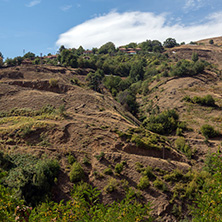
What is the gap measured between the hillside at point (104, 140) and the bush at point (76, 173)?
21.6 inches

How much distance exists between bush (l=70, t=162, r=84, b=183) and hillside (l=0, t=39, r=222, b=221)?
0.55 meters

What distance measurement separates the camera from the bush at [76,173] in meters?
21.8

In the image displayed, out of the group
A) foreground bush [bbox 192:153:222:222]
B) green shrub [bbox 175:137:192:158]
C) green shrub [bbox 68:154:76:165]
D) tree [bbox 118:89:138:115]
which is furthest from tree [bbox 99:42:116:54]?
foreground bush [bbox 192:153:222:222]

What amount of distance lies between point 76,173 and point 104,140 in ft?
22.7

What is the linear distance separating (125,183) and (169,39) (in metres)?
113

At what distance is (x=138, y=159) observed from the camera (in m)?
25.6

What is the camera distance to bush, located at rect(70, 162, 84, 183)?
21.8 metres

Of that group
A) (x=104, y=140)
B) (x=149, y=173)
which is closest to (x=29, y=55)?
(x=104, y=140)

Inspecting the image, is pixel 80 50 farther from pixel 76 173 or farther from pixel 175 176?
pixel 175 176

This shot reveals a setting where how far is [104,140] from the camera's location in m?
27.7

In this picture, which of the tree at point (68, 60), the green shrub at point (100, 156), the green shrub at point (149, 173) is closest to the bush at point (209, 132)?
the green shrub at point (149, 173)

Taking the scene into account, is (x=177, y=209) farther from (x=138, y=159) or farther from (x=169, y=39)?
(x=169, y=39)

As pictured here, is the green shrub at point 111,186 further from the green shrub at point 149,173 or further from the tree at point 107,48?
the tree at point 107,48

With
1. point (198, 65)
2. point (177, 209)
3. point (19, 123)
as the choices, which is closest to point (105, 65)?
A: point (198, 65)
